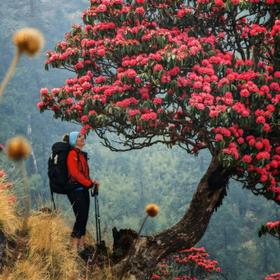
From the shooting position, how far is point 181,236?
8.35 m

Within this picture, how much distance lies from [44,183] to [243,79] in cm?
6869

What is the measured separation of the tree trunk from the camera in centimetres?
774

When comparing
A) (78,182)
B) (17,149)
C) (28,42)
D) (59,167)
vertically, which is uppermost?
(28,42)

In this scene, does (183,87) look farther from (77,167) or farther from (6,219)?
(6,219)

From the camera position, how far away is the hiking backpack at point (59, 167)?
666cm

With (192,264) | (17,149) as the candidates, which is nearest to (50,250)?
(17,149)

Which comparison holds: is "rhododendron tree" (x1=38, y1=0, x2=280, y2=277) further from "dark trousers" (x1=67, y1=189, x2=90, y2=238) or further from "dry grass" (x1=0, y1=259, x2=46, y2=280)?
"dry grass" (x1=0, y1=259, x2=46, y2=280)

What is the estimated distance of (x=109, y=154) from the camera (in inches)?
3873

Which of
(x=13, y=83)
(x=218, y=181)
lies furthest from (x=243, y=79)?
(x=13, y=83)

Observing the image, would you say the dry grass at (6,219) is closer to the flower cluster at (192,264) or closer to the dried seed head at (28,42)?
the dried seed head at (28,42)

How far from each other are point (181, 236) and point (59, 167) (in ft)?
8.91

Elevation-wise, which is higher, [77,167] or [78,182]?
[77,167]

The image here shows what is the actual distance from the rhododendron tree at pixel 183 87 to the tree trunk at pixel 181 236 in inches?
0.7

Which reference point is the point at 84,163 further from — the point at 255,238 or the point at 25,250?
the point at 255,238
